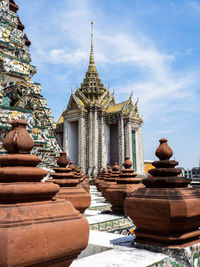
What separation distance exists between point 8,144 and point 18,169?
0.25 metres

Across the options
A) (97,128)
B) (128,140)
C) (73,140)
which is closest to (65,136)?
(73,140)

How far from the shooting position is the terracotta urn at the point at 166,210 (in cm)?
297

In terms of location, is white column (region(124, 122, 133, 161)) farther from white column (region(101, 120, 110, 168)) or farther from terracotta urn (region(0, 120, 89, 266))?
terracotta urn (region(0, 120, 89, 266))

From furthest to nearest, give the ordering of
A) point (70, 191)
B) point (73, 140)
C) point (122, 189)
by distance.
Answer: point (73, 140) < point (122, 189) < point (70, 191)

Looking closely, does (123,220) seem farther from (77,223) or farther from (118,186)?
(77,223)

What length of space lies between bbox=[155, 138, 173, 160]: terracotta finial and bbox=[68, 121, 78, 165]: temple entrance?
23.5 meters

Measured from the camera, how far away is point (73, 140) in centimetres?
2744

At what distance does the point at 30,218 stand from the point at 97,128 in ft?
78.2

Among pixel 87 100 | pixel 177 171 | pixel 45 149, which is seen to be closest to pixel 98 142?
pixel 87 100

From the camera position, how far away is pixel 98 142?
25609 millimetres

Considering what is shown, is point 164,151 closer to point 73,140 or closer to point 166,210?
point 166,210

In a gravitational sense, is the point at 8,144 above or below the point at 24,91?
below

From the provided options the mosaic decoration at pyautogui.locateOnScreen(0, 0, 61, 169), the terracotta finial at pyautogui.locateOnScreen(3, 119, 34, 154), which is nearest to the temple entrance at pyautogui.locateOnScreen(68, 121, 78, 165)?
the mosaic decoration at pyautogui.locateOnScreen(0, 0, 61, 169)

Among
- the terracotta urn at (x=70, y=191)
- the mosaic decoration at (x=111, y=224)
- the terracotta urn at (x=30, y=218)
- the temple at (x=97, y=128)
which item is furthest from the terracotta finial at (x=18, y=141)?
the temple at (x=97, y=128)
